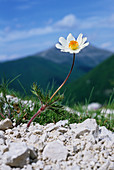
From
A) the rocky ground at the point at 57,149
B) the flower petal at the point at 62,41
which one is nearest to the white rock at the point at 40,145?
the rocky ground at the point at 57,149

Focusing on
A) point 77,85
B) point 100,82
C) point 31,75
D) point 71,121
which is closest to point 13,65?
point 31,75

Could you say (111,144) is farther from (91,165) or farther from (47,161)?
(47,161)

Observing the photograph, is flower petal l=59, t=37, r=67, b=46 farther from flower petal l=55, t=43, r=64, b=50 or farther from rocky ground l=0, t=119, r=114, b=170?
rocky ground l=0, t=119, r=114, b=170

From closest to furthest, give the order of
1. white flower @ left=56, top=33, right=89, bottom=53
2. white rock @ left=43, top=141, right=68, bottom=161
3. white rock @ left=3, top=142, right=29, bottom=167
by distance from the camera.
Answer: white rock @ left=3, top=142, right=29, bottom=167, white rock @ left=43, top=141, right=68, bottom=161, white flower @ left=56, top=33, right=89, bottom=53

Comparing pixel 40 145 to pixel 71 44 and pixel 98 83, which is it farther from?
pixel 98 83

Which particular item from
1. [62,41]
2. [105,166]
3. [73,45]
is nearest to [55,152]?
[105,166]

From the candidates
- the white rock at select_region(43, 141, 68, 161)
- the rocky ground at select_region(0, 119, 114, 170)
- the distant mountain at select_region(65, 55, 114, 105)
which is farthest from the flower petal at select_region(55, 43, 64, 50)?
the distant mountain at select_region(65, 55, 114, 105)
